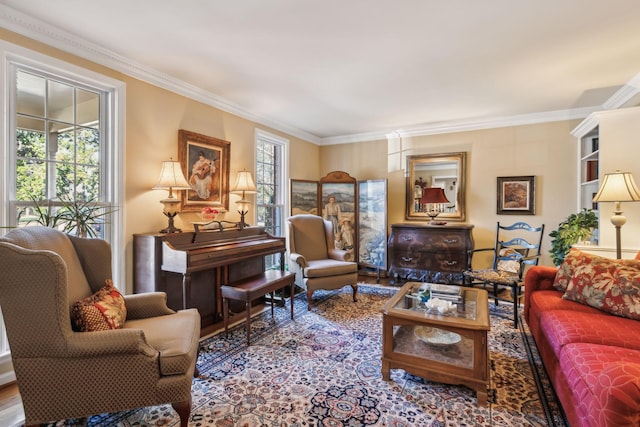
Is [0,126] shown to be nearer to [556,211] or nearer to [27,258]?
[27,258]

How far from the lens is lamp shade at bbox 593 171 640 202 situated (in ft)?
9.18

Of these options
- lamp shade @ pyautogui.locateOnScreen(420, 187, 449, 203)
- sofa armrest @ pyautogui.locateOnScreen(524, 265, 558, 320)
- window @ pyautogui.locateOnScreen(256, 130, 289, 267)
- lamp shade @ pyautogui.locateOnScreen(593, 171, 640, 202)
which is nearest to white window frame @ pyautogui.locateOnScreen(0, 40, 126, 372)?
window @ pyautogui.locateOnScreen(256, 130, 289, 267)

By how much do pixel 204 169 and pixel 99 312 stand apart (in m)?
2.12

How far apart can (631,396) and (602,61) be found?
290 centimetres

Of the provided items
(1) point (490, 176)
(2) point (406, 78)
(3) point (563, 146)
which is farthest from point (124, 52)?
(3) point (563, 146)

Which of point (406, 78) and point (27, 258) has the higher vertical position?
point (406, 78)

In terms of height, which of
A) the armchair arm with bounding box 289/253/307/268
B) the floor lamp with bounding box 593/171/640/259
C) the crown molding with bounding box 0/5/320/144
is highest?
the crown molding with bounding box 0/5/320/144

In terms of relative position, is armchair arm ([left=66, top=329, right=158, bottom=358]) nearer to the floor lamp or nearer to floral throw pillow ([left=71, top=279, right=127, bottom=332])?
floral throw pillow ([left=71, top=279, right=127, bottom=332])

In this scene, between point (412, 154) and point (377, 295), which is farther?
point (412, 154)

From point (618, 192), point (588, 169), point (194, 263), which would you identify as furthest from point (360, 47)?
point (588, 169)

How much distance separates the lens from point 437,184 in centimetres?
509

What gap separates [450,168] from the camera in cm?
500

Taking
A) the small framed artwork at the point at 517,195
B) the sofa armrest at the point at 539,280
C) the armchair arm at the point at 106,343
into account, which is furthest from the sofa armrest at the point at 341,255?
the armchair arm at the point at 106,343

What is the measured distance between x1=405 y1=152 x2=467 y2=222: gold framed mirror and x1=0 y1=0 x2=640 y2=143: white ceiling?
3.71 feet
